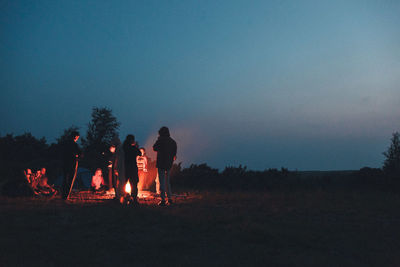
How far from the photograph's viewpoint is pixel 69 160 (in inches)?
471

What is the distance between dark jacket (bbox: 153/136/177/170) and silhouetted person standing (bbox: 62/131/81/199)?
10.1ft

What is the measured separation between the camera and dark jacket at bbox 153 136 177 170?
34.4ft

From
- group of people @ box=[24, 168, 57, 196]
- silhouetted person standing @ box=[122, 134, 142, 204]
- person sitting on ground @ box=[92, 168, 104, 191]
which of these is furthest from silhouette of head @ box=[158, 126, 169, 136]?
person sitting on ground @ box=[92, 168, 104, 191]

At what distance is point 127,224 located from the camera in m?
7.19

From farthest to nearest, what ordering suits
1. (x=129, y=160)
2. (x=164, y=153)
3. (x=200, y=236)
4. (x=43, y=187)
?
(x=43, y=187), (x=129, y=160), (x=164, y=153), (x=200, y=236)

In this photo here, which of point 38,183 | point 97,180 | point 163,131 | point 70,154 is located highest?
point 163,131

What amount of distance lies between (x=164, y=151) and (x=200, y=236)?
4716mm

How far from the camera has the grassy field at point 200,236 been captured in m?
4.69

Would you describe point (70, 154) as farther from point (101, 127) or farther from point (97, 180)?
point (101, 127)

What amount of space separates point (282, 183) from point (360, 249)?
1148 centimetres

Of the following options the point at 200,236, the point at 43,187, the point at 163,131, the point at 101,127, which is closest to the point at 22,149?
the point at 101,127

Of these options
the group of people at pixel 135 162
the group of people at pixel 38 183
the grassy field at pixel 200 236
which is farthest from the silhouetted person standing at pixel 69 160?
the grassy field at pixel 200 236

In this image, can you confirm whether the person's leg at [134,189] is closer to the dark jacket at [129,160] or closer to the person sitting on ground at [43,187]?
the dark jacket at [129,160]

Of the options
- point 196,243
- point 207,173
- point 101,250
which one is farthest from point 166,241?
point 207,173
